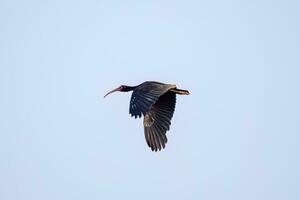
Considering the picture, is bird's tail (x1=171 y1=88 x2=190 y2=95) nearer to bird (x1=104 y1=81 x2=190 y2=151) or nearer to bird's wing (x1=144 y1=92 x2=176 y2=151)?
bird (x1=104 y1=81 x2=190 y2=151)

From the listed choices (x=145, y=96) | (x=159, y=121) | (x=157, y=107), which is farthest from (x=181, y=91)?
(x=145, y=96)

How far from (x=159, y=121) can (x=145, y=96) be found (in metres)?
2.49

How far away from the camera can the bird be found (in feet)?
93.3

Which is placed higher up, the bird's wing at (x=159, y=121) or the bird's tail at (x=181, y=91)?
the bird's tail at (x=181, y=91)

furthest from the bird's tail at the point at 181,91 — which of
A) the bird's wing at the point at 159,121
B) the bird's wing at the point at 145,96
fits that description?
the bird's wing at the point at 145,96

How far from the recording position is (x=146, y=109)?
27391mm

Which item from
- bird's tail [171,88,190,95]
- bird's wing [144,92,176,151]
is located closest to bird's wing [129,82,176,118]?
bird's tail [171,88,190,95]

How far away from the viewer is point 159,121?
30609 millimetres

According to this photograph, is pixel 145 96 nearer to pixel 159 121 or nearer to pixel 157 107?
pixel 159 121

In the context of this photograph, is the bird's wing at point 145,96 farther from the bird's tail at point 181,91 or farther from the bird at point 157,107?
the bird's tail at point 181,91

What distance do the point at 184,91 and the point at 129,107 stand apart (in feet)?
13.5

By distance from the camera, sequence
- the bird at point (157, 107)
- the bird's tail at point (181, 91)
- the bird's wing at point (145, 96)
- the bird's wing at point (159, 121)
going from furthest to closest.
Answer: the bird's tail at point (181, 91) < the bird's wing at point (159, 121) < the bird at point (157, 107) < the bird's wing at point (145, 96)

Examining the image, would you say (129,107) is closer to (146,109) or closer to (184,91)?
(146,109)

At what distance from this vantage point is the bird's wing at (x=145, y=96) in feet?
90.0
